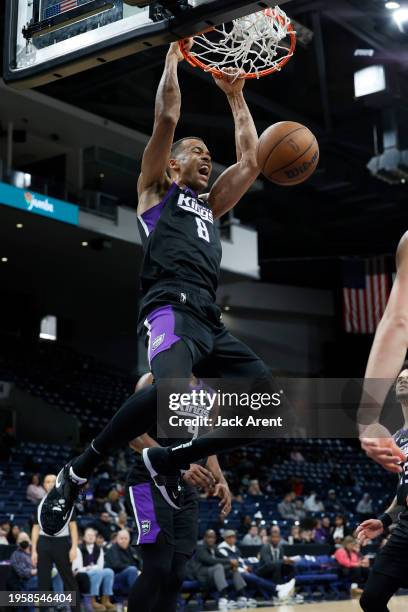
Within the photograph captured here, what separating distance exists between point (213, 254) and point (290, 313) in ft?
84.6

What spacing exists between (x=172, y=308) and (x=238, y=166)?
49.1 inches

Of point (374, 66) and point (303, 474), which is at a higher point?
point (374, 66)

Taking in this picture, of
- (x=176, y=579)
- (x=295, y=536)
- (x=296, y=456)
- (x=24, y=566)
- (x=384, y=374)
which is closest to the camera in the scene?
(x=384, y=374)

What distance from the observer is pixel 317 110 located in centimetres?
1977

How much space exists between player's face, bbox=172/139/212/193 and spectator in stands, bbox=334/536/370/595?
10481mm

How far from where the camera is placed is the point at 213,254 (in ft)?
15.5

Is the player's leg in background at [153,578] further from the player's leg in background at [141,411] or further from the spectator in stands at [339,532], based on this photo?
the spectator in stands at [339,532]

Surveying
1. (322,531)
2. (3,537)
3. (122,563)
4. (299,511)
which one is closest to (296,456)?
(299,511)

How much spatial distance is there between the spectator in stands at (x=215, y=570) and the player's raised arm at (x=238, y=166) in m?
7.80

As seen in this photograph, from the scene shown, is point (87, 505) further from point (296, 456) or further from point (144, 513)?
point (296, 456)

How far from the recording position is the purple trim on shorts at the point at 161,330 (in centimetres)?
431

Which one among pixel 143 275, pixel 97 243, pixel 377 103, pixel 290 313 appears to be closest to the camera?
pixel 143 275

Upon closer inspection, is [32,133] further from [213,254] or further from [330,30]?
[213,254]

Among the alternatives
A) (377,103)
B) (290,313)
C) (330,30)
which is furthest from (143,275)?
(290,313)
